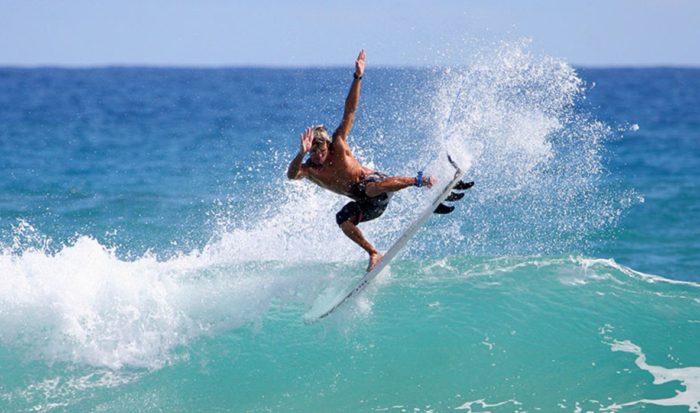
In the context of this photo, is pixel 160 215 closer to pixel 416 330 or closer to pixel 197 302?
pixel 197 302

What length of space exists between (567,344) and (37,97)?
57904 mm

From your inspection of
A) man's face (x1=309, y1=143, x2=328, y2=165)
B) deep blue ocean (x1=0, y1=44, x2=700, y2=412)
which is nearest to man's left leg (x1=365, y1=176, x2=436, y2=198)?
deep blue ocean (x1=0, y1=44, x2=700, y2=412)

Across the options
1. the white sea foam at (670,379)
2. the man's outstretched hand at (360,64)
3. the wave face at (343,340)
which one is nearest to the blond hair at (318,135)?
the man's outstretched hand at (360,64)

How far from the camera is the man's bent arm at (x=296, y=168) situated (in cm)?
830

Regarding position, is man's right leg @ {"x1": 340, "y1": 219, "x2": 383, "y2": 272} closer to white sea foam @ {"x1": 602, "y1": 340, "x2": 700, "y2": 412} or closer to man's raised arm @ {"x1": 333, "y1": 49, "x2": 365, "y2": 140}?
man's raised arm @ {"x1": 333, "y1": 49, "x2": 365, "y2": 140}

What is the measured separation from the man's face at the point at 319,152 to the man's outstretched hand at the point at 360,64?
76cm

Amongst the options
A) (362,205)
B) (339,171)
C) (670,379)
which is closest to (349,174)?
(339,171)

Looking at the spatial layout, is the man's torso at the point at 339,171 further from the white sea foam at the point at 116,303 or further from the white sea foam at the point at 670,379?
the white sea foam at the point at 670,379

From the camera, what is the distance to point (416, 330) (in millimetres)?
9117

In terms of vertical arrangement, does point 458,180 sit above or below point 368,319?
above

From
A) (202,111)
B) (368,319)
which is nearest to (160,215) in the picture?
(368,319)

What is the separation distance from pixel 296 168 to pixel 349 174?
585mm

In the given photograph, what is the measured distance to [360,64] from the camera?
8539mm

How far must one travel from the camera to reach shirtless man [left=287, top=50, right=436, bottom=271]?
27.8 ft
